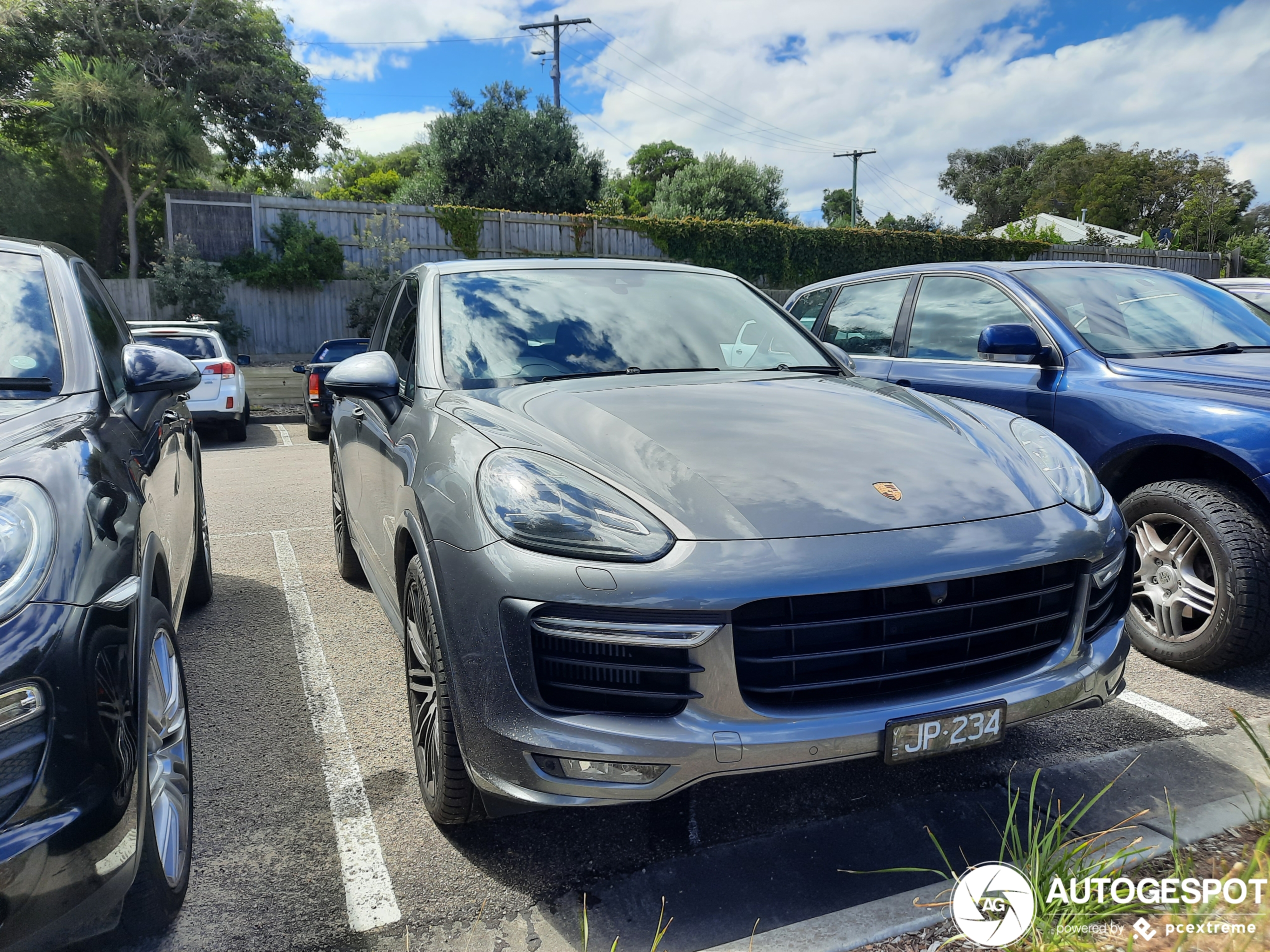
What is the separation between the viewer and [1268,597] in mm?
3309

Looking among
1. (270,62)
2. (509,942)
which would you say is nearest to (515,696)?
(509,942)

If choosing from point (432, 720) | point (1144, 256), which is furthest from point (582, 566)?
point (1144, 256)

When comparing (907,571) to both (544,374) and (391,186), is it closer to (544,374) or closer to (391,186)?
(544,374)

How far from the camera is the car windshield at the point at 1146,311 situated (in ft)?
14.0

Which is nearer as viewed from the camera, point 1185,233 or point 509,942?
point 509,942

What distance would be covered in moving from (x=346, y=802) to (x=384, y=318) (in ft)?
8.14

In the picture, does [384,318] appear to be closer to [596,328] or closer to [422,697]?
[596,328]

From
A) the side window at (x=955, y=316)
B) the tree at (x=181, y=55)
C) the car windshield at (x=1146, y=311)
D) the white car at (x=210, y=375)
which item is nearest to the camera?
the car windshield at (x=1146, y=311)

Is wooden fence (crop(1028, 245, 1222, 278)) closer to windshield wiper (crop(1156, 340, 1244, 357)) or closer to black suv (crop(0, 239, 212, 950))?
windshield wiper (crop(1156, 340, 1244, 357))

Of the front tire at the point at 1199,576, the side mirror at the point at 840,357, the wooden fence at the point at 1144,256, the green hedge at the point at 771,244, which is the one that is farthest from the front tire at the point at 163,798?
the wooden fence at the point at 1144,256

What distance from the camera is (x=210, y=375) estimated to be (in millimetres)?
11469

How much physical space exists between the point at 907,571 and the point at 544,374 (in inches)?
58.9

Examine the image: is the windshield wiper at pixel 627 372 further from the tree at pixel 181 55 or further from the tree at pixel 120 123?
the tree at pixel 181 55

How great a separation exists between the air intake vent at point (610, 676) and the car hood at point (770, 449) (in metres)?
0.29
